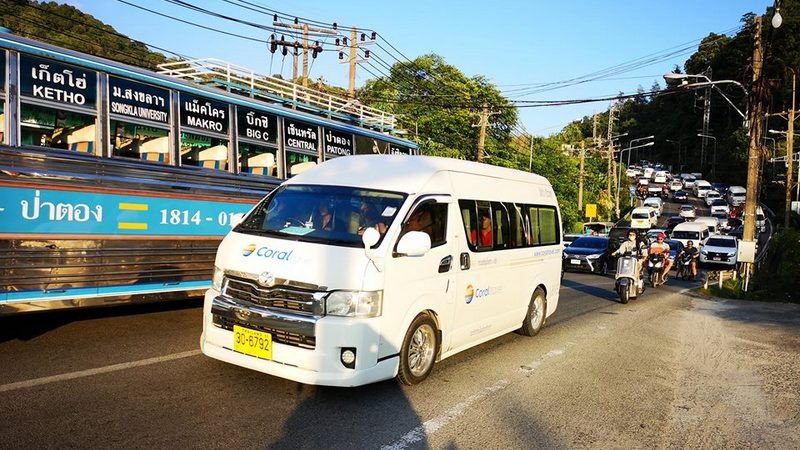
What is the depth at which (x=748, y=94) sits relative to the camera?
60.5ft

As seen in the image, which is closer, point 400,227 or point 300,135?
point 400,227

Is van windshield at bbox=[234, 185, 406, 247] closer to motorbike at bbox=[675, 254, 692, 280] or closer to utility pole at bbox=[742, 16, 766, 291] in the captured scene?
utility pole at bbox=[742, 16, 766, 291]

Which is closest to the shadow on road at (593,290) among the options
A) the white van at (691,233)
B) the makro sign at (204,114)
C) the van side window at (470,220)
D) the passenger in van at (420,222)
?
the van side window at (470,220)

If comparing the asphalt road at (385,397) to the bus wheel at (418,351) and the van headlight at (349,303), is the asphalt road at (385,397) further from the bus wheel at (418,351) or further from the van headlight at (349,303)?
the van headlight at (349,303)

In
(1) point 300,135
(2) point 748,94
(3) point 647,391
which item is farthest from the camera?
(2) point 748,94

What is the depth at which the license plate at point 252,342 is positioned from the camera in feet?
16.7

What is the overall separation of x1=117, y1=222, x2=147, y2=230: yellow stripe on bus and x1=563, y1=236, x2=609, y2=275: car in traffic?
18765 mm

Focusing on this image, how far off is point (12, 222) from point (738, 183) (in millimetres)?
82236

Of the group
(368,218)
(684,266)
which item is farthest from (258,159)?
(684,266)

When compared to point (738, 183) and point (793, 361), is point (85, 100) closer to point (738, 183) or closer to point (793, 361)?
point (793, 361)

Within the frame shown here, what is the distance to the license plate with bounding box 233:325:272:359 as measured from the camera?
200 inches

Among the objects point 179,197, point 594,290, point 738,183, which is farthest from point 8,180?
point 738,183

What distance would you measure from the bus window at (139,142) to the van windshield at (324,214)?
206 cm

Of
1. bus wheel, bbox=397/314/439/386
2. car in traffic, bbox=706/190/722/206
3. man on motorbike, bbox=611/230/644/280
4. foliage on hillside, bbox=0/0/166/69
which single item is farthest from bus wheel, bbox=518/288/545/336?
car in traffic, bbox=706/190/722/206
